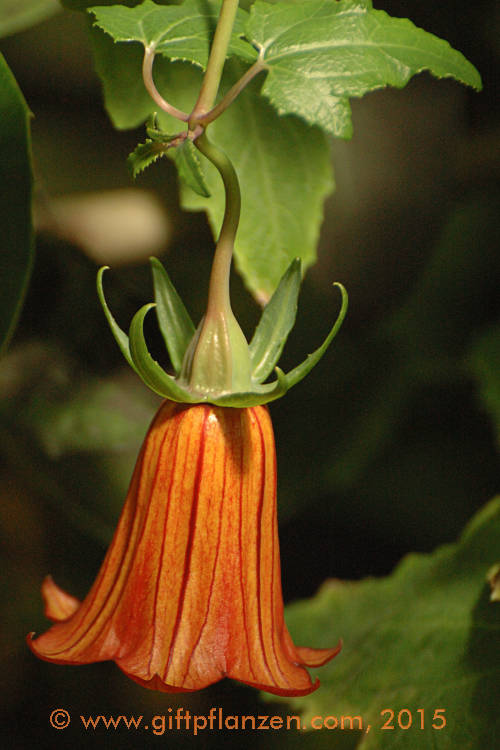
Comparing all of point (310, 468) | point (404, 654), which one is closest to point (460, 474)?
point (310, 468)

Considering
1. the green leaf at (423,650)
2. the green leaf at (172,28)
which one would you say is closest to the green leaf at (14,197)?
the green leaf at (172,28)

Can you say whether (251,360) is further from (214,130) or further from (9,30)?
(9,30)

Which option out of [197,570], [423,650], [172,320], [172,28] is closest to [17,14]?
[172,28]

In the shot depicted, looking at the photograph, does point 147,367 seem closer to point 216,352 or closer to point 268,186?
point 216,352

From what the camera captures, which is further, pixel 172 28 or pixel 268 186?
pixel 268 186

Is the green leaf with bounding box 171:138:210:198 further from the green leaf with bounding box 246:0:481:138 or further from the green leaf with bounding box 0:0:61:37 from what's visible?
the green leaf with bounding box 0:0:61:37

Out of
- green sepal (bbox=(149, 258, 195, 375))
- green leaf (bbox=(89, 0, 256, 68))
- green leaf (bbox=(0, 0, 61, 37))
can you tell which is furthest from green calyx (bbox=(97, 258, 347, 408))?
green leaf (bbox=(0, 0, 61, 37))
